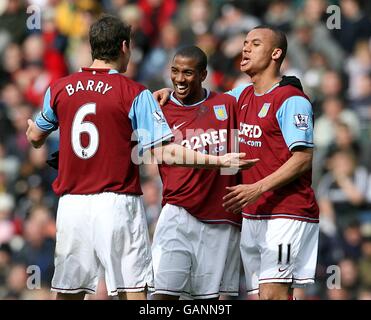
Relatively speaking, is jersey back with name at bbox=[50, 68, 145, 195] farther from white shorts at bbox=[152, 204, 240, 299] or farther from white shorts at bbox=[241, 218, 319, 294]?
white shorts at bbox=[241, 218, 319, 294]

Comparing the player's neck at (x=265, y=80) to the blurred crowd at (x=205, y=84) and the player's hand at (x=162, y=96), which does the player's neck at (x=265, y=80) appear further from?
the blurred crowd at (x=205, y=84)

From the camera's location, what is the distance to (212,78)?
44.8ft

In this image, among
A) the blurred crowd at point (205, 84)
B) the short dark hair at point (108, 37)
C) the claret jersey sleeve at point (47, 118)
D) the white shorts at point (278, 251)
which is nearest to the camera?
the short dark hair at point (108, 37)

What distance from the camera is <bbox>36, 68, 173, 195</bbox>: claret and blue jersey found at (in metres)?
7.64

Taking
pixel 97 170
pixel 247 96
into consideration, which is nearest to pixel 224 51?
pixel 247 96

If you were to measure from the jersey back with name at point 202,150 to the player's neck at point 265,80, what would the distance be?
271 millimetres

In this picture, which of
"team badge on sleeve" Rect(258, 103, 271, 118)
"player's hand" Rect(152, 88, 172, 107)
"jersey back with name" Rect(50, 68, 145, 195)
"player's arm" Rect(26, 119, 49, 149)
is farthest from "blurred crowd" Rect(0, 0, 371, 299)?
"jersey back with name" Rect(50, 68, 145, 195)

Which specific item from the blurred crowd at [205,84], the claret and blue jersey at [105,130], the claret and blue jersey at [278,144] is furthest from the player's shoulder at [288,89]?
the blurred crowd at [205,84]

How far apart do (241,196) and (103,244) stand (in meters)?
1.08

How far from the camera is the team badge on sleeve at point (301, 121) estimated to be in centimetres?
797

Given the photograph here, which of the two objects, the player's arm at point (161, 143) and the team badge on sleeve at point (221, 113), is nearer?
the player's arm at point (161, 143)

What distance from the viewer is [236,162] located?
7.59 meters

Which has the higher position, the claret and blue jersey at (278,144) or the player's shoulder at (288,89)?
the player's shoulder at (288,89)
